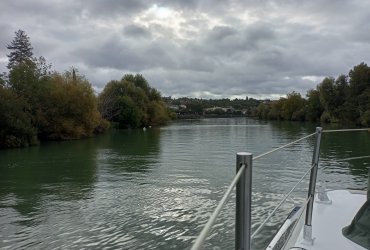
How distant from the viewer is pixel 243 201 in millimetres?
1671

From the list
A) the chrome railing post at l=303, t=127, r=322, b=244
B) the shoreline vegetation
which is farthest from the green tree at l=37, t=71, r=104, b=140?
the chrome railing post at l=303, t=127, r=322, b=244

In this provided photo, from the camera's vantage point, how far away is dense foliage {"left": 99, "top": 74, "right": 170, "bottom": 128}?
65688 mm

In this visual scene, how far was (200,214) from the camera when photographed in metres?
9.89

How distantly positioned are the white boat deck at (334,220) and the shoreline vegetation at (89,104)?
105ft

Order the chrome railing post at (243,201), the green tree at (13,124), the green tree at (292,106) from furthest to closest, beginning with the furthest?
the green tree at (292,106) < the green tree at (13,124) < the chrome railing post at (243,201)

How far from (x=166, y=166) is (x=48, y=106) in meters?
27.7

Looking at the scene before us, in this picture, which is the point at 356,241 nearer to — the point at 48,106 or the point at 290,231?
the point at 290,231

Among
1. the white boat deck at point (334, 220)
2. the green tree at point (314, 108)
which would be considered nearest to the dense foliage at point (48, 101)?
the white boat deck at point (334, 220)

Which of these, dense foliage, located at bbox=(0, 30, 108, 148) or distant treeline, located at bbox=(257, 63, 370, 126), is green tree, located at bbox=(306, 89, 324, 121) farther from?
dense foliage, located at bbox=(0, 30, 108, 148)

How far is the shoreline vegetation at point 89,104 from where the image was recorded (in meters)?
35.6

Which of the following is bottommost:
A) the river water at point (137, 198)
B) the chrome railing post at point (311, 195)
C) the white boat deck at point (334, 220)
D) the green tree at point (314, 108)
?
the river water at point (137, 198)

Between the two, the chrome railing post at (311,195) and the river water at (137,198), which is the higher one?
the chrome railing post at (311,195)

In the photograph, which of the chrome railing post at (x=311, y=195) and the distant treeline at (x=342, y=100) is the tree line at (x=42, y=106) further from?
the distant treeline at (x=342, y=100)

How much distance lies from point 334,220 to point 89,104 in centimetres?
4354
